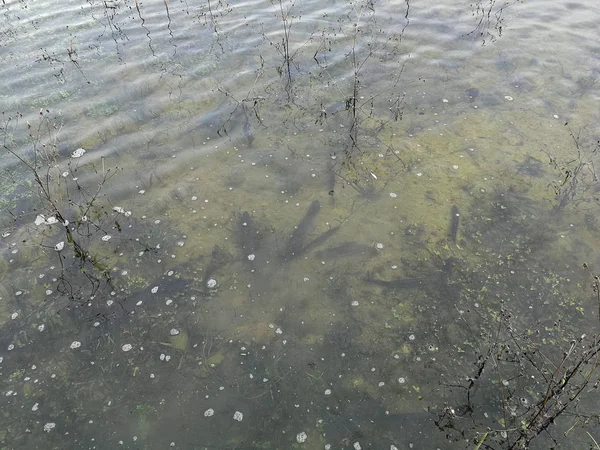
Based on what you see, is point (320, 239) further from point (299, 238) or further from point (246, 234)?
point (246, 234)

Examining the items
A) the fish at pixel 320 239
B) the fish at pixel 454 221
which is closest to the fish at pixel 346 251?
the fish at pixel 320 239

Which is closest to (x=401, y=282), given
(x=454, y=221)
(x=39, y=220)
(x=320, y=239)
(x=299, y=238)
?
(x=320, y=239)

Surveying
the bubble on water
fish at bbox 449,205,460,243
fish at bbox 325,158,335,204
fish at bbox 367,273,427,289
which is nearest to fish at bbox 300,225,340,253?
fish at bbox 325,158,335,204

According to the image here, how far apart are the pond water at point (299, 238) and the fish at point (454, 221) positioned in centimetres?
3

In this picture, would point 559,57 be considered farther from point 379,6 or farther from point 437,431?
point 437,431

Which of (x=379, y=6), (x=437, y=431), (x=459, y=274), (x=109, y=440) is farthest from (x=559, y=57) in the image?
(x=109, y=440)

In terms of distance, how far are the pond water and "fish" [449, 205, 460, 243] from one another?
0.10ft

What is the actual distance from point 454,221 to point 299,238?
7.61ft

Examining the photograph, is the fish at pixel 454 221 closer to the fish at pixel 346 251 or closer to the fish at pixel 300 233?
the fish at pixel 346 251

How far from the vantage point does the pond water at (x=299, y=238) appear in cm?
470

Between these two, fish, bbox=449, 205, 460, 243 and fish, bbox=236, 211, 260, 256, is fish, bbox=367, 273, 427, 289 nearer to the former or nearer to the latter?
fish, bbox=449, 205, 460, 243

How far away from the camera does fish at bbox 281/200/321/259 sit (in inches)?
247

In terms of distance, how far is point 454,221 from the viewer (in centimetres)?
656

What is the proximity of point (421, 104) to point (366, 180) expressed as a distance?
269 centimetres
